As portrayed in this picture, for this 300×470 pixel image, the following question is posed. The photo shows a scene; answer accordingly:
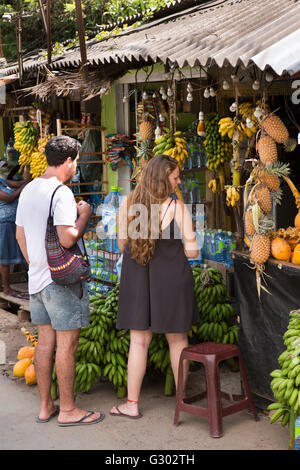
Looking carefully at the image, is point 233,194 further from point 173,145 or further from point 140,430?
point 140,430

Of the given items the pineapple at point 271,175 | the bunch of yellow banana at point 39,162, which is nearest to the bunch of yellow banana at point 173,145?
the pineapple at point 271,175

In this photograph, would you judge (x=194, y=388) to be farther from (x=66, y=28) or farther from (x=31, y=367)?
(x=66, y=28)

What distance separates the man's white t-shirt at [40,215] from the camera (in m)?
4.43

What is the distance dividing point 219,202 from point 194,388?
8.67 ft

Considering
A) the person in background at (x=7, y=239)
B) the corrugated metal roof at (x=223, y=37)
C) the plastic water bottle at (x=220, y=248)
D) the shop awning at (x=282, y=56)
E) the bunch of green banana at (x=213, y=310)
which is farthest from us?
the person in background at (x=7, y=239)

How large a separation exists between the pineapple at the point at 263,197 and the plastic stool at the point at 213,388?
107 cm

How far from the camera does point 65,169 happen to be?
4.63 meters

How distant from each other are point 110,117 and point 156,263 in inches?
154

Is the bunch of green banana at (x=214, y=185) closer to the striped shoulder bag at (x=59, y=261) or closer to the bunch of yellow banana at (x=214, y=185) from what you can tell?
the bunch of yellow banana at (x=214, y=185)

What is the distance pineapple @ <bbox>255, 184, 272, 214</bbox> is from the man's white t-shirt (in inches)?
53.6

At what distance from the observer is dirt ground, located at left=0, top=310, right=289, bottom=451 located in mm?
4359

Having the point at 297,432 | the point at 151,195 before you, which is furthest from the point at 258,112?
the point at 297,432

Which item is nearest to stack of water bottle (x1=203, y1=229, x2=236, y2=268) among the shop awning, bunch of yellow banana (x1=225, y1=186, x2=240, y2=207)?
bunch of yellow banana (x1=225, y1=186, x2=240, y2=207)

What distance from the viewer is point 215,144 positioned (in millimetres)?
6328
